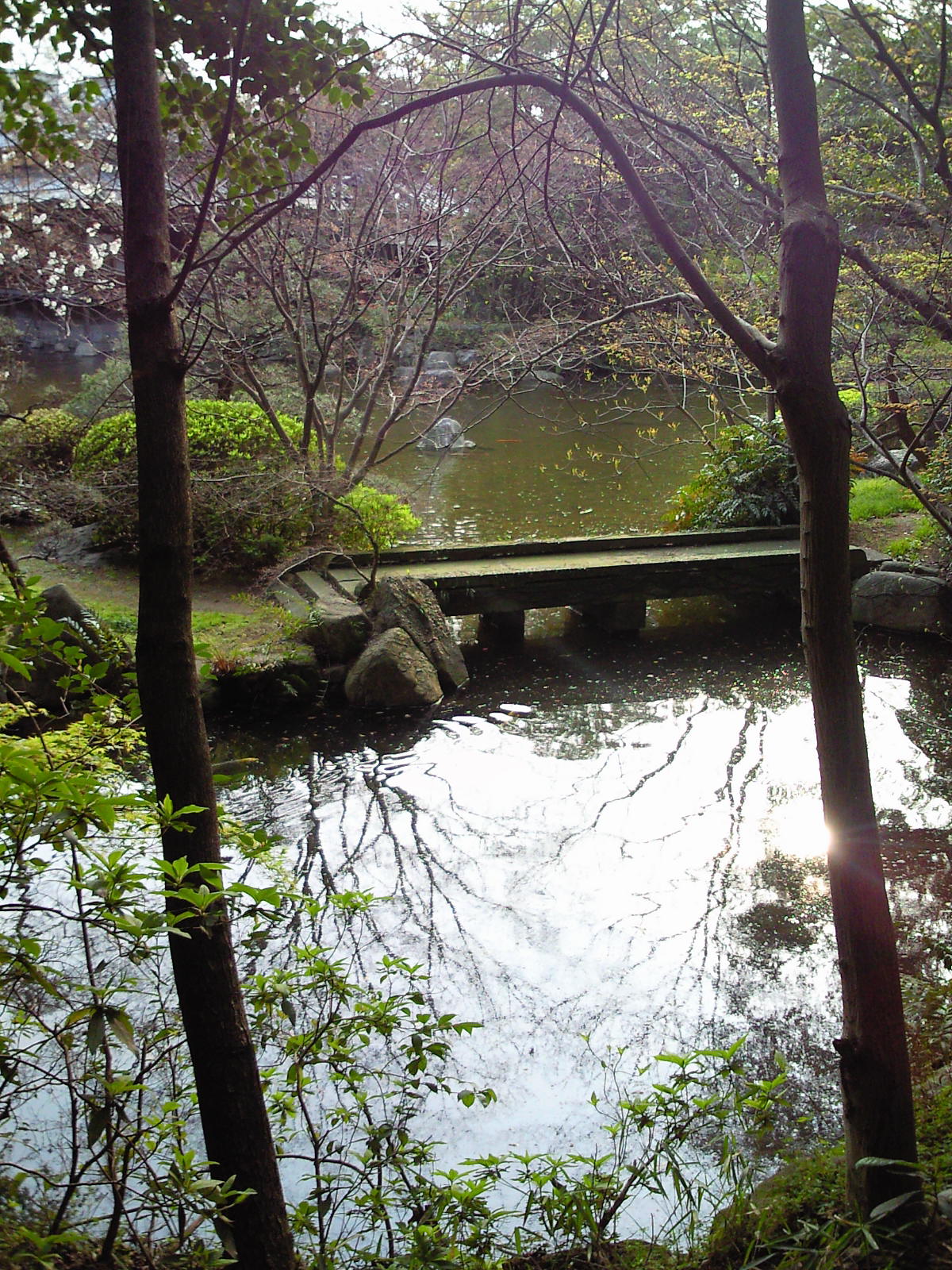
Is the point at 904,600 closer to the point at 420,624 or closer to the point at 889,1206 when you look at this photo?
the point at 420,624

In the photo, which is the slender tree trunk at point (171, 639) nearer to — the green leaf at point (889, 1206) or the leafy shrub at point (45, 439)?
the green leaf at point (889, 1206)

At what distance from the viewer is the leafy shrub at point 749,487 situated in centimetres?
974

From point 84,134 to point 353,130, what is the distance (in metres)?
7.91

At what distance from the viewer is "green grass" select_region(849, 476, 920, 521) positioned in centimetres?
1069

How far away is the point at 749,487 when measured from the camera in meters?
9.88

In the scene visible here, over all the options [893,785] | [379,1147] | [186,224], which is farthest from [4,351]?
[379,1147]

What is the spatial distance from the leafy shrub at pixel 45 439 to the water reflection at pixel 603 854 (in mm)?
5960

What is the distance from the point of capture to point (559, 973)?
13.4 ft

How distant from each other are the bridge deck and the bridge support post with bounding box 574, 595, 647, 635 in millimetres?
21

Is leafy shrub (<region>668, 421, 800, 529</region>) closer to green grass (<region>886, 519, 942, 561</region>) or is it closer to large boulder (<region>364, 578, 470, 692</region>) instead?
green grass (<region>886, 519, 942, 561</region>)

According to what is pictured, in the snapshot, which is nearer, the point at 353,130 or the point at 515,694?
the point at 353,130

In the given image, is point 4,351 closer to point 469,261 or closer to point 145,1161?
point 469,261

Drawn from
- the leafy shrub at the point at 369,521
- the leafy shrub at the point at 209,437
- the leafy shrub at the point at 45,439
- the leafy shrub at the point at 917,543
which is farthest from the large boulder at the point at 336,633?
the leafy shrub at the point at 45,439

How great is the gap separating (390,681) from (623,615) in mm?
2422
